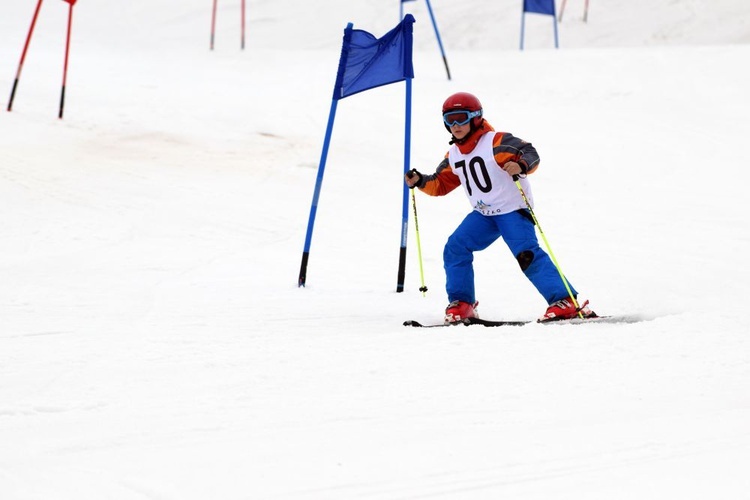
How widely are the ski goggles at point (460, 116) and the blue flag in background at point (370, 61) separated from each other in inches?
44.8

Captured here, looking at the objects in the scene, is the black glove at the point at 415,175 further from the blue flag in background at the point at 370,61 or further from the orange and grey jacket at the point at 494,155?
the blue flag in background at the point at 370,61

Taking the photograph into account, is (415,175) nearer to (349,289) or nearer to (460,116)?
(460,116)

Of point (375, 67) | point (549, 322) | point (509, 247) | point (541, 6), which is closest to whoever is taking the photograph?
point (549, 322)

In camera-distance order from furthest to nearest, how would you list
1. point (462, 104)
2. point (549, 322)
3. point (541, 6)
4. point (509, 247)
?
point (541, 6) < point (509, 247) < point (462, 104) < point (549, 322)

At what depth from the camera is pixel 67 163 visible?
9.41m

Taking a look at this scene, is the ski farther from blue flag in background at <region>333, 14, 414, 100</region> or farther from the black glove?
blue flag in background at <region>333, 14, 414, 100</region>

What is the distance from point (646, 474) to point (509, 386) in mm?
935

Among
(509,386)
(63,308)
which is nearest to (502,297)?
(509,386)

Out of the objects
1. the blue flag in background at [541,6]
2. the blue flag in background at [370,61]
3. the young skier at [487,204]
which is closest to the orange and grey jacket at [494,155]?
the young skier at [487,204]

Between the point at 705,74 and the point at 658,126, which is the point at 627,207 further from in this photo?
the point at 705,74

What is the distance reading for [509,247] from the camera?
17.5ft

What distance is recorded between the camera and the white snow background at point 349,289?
10.7 feet

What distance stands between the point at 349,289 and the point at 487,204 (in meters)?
1.42

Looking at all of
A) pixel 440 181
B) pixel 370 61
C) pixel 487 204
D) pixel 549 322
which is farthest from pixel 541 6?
pixel 549 322
